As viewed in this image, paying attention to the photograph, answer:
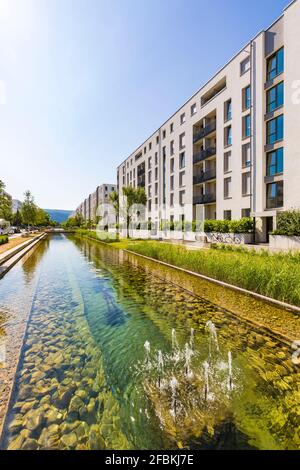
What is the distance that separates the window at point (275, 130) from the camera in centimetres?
2180

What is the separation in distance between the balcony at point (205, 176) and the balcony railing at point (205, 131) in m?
4.89

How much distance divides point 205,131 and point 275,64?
34.6 feet

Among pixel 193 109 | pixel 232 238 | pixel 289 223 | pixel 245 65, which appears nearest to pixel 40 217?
pixel 193 109

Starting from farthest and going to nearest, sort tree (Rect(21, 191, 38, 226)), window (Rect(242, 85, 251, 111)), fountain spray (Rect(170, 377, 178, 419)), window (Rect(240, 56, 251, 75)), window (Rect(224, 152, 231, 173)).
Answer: tree (Rect(21, 191, 38, 226)) → window (Rect(224, 152, 231, 173)) → window (Rect(242, 85, 251, 111)) → window (Rect(240, 56, 251, 75)) → fountain spray (Rect(170, 377, 178, 419))

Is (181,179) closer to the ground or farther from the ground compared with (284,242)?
farther from the ground

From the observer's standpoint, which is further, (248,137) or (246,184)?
(246,184)

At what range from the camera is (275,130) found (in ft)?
73.0

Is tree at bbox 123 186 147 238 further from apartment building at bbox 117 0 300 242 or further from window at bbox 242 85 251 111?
window at bbox 242 85 251 111

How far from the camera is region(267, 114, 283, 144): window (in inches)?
858

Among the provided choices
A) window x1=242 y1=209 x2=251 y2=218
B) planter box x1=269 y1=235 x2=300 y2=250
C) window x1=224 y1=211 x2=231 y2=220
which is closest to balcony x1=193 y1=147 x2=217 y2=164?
window x1=224 y1=211 x2=231 y2=220

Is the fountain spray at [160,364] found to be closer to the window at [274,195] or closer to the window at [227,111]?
the window at [274,195]

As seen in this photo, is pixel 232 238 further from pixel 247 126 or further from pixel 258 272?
pixel 258 272

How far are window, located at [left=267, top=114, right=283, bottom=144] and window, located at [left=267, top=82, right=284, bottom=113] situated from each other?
1100mm

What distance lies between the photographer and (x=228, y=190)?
2792 cm
